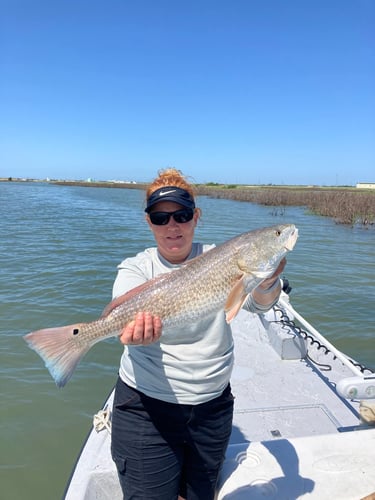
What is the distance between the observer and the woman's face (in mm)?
2473

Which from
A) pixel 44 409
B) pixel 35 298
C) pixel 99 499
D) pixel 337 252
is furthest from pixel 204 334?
pixel 337 252

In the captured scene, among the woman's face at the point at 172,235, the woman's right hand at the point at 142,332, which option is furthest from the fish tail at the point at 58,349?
the woman's face at the point at 172,235

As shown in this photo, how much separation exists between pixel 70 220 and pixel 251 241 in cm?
2708

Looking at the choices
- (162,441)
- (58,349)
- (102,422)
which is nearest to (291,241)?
(162,441)

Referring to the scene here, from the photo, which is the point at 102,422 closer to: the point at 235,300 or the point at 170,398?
the point at 170,398

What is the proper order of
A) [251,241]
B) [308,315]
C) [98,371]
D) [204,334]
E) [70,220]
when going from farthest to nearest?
[70,220] → [308,315] → [98,371] → [251,241] → [204,334]

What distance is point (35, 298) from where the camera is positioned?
10523 millimetres

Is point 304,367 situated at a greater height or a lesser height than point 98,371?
greater

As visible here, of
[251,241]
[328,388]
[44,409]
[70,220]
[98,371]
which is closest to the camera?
[251,241]

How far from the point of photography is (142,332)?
7.09 ft

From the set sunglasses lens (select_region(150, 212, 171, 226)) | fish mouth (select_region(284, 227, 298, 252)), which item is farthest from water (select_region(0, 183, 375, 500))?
fish mouth (select_region(284, 227, 298, 252))

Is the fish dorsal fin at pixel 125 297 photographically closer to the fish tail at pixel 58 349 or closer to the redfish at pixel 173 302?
the redfish at pixel 173 302

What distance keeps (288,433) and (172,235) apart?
2.90m

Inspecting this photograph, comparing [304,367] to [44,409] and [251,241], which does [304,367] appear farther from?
[44,409]
